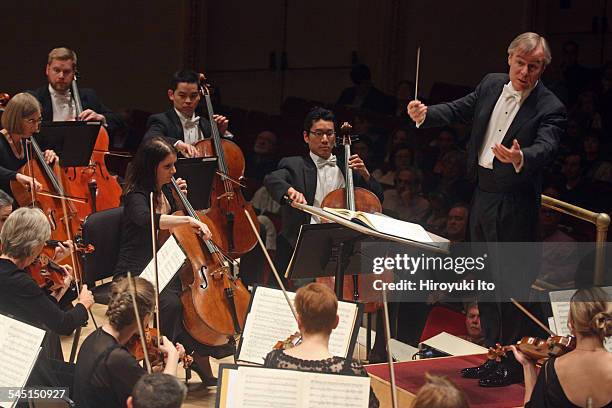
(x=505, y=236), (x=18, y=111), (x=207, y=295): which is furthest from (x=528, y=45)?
(x=18, y=111)

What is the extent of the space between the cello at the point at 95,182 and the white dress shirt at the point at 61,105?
7cm

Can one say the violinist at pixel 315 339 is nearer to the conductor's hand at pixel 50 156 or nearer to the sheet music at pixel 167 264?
the sheet music at pixel 167 264

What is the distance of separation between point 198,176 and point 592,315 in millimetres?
2230

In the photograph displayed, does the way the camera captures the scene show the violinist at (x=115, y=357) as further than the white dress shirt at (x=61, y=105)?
No

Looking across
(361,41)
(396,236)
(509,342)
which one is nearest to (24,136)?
(396,236)

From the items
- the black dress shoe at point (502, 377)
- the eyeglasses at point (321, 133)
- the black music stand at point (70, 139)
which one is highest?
the eyeglasses at point (321, 133)

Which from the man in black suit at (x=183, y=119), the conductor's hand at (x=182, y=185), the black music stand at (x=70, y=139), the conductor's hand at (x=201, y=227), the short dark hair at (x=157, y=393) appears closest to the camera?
the short dark hair at (x=157, y=393)

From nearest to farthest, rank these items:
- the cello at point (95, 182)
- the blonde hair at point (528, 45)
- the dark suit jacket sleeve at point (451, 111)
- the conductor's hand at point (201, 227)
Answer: the blonde hair at point (528, 45) < the dark suit jacket sleeve at point (451, 111) < the conductor's hand at point (201, 227) < the cello at point (95, 182)

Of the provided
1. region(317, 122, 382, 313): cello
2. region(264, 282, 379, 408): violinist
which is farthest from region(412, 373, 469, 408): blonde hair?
region(317, 122, 382, 313): cello

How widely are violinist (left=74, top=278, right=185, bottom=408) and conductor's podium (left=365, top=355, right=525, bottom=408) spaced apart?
973mm

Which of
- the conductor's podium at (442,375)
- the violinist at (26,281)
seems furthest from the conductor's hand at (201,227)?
the conductor's podium at (442,375)

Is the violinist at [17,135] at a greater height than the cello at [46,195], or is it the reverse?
the violinist at [17,135]

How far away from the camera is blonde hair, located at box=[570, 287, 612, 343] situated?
2914 mm

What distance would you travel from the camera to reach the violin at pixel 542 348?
120 inches
